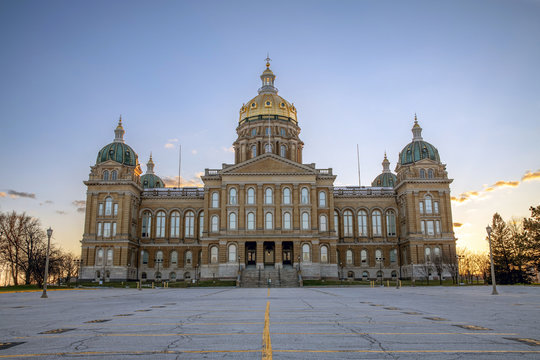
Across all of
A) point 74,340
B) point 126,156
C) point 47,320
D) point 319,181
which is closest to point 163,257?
point 126,156

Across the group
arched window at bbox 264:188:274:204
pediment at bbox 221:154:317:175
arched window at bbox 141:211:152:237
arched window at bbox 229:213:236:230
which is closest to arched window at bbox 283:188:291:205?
arched window at bbox 264:188:274:204

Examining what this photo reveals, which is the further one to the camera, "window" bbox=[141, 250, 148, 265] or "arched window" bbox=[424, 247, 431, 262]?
"window" bbox=[141, 250, 148, 265]

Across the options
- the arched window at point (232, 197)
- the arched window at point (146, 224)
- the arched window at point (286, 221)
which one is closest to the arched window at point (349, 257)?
the arched window at point (286, 221)

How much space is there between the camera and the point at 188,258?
281ft

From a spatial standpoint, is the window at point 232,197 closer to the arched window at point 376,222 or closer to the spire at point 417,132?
the arched window at point 376,222

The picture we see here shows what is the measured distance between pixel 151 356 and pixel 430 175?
79.7m

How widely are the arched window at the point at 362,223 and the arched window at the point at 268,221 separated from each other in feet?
71.5

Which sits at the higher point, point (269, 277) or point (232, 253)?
point (232, 253)

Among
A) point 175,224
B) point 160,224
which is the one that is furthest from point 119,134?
point 175,224

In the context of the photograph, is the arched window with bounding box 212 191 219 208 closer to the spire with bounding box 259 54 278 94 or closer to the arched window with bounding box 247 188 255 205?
the arched window with bounding box 247 188 255 205

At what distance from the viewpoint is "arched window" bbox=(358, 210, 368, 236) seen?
86938 mm

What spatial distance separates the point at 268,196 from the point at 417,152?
29.5 metres

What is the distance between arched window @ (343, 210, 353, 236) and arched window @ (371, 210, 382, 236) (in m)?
4.05

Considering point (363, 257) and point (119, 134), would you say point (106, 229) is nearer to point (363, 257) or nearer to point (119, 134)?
point (119, 134)
